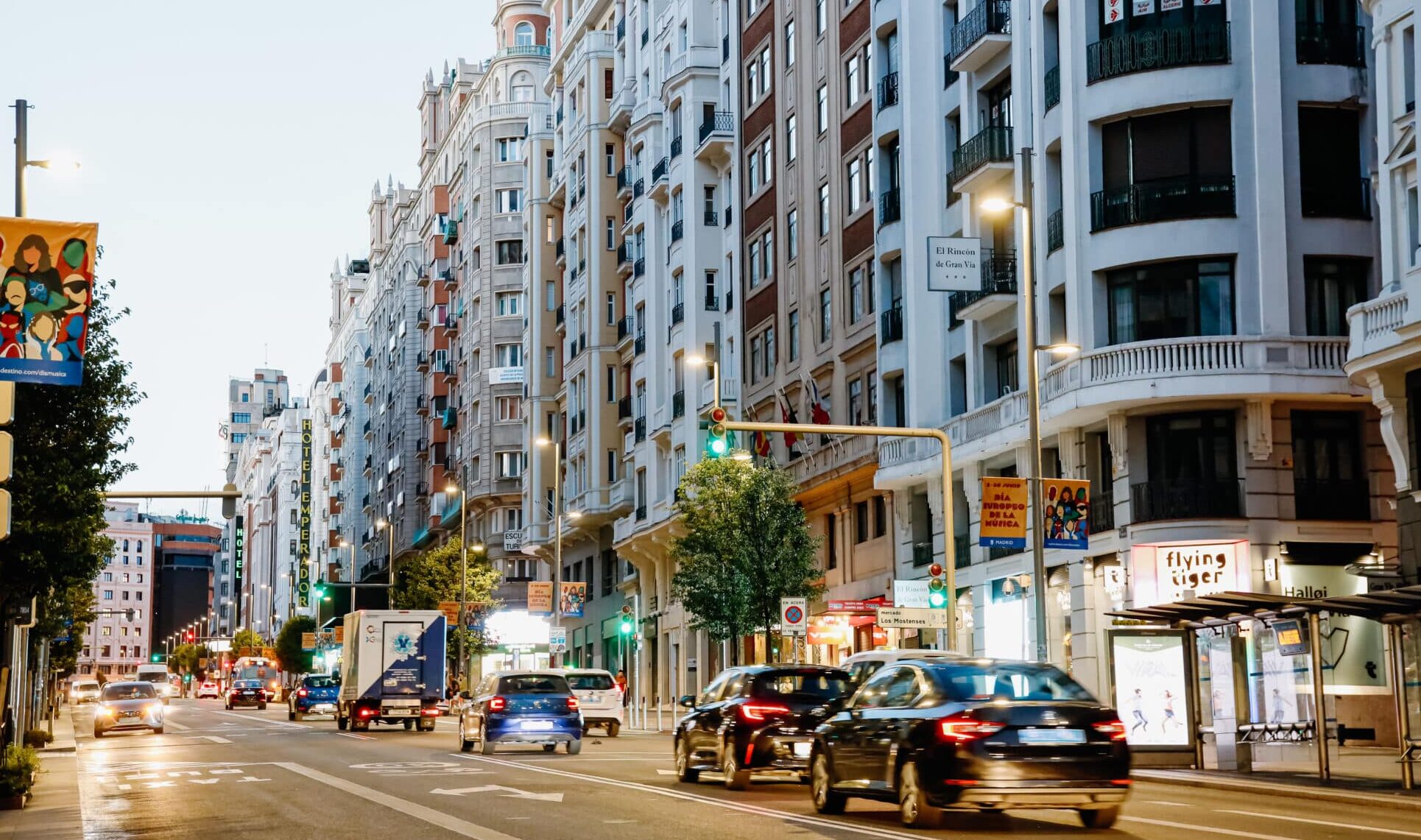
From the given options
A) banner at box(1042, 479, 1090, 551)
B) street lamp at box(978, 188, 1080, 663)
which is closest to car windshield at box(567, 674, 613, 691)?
banner at box(1042, 479, 1090, 551)

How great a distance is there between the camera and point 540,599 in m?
66.6

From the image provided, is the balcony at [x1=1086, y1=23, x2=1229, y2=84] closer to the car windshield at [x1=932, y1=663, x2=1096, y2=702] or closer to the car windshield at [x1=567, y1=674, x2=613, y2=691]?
the car windshield at [x1=567, y1=674, x2=613, y2=691]

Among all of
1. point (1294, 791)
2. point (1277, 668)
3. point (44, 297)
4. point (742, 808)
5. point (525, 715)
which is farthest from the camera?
point (525, 715)

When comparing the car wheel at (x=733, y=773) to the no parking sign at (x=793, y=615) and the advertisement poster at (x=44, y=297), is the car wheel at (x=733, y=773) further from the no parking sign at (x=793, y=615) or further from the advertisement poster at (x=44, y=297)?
the no parking sign at (x=793, y=615)

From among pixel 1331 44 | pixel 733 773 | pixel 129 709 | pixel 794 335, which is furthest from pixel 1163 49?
pixel 129 709

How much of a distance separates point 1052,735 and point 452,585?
71562 millimetres

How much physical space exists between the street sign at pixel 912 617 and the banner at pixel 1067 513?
4227mm

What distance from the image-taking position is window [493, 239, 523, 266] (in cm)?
10300

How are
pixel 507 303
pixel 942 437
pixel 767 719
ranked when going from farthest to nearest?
pixel 507 303 → pixel 942 437 → pixel 767 719

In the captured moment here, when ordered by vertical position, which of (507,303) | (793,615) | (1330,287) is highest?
(507,303)

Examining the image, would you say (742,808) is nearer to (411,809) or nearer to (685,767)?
(411,809)

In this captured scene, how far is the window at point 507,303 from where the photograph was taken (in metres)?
102

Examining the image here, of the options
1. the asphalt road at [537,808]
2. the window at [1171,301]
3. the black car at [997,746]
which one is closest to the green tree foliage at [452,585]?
the window at [1171,301]

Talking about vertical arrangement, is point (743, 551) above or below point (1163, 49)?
below
